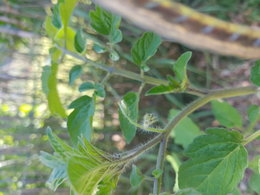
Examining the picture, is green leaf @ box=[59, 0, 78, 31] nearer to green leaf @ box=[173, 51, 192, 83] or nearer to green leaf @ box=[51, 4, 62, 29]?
green leaf @ box=[51, 4, 62, 29]

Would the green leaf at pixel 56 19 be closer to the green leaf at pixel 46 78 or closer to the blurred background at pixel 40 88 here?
the green leaf at pixel 46 78

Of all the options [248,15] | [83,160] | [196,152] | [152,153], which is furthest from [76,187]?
[248,15]

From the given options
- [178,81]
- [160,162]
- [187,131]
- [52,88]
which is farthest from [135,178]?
[187,131]

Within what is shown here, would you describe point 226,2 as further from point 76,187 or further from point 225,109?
point 76,187

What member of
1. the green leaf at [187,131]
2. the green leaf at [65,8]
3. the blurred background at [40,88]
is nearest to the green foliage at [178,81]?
the green leaf at [65,8]

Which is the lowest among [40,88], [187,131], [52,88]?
[40,88]

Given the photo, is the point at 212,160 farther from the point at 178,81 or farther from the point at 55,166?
the point at 55,166
